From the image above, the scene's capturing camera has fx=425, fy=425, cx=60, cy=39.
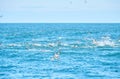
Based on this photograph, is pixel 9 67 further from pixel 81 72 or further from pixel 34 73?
pixel 81 72

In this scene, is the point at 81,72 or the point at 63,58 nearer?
the point at 81,72

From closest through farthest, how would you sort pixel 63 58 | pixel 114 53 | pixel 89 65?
pixel 89 65 → pixel 63 58 → pixel 114 53

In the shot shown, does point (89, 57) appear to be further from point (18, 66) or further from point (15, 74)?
point (15, 74)

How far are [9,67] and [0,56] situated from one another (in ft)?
37.3

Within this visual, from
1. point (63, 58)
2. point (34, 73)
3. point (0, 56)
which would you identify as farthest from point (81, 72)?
point (0, 56)

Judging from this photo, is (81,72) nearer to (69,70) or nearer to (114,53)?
(69,70)

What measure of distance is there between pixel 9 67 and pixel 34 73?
18.6 ft

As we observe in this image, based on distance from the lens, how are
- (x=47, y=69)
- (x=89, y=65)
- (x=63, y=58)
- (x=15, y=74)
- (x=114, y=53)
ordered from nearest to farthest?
(x=15, y=74)
(x=47, y=69)
(x=89, y=65)
(x=63, y=58)
(x=114, y=53)

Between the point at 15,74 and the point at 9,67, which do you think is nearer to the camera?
the point at 15,74

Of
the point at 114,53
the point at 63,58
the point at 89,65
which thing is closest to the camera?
the point at 89,65

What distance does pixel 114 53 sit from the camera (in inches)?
2413

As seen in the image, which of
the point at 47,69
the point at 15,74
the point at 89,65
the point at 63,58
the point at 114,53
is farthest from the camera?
the point at 114,53

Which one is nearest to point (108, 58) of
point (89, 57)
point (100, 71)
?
point (89, 57)

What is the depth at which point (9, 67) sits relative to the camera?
4691cm
